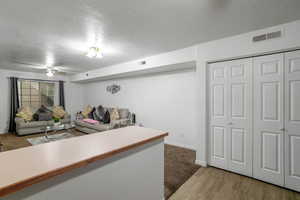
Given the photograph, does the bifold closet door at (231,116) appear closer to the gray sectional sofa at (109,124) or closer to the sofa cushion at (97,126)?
the gray sectional sofa at (109,124)

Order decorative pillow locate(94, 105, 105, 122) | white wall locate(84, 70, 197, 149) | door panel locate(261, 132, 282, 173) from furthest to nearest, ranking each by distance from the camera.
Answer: decorative pillow locate(94, 105, 105, 122) → white wall locate(84, 70, 197, 149) → door panel locate(261, 132, 282, 173)

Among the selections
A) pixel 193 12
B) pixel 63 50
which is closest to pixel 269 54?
pixel 193 12

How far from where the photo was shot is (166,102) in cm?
433

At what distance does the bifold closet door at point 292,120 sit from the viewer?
2.04m

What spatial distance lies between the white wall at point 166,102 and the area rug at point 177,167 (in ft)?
1.54

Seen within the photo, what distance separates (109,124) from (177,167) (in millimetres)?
2716

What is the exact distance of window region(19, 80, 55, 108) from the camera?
19.0 ft

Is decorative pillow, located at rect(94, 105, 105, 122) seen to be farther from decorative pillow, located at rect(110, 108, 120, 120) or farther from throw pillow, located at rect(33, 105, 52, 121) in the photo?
throw pillow, located at rect(33, 105, 52, 121)

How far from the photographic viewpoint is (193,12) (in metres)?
1.87

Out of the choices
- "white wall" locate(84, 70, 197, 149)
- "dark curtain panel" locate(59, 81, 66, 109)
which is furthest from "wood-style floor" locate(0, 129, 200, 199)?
"dark curtain panel" locate(59, 81, 66, 109)

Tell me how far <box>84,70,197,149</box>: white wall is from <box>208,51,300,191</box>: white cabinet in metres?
1.04

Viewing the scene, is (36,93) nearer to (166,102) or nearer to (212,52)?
(166,102)

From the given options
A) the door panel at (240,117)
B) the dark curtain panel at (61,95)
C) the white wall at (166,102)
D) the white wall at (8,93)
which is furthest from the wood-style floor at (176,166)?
the dark curtain panel at (61,95)

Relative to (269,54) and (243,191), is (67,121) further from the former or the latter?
(269,54)
